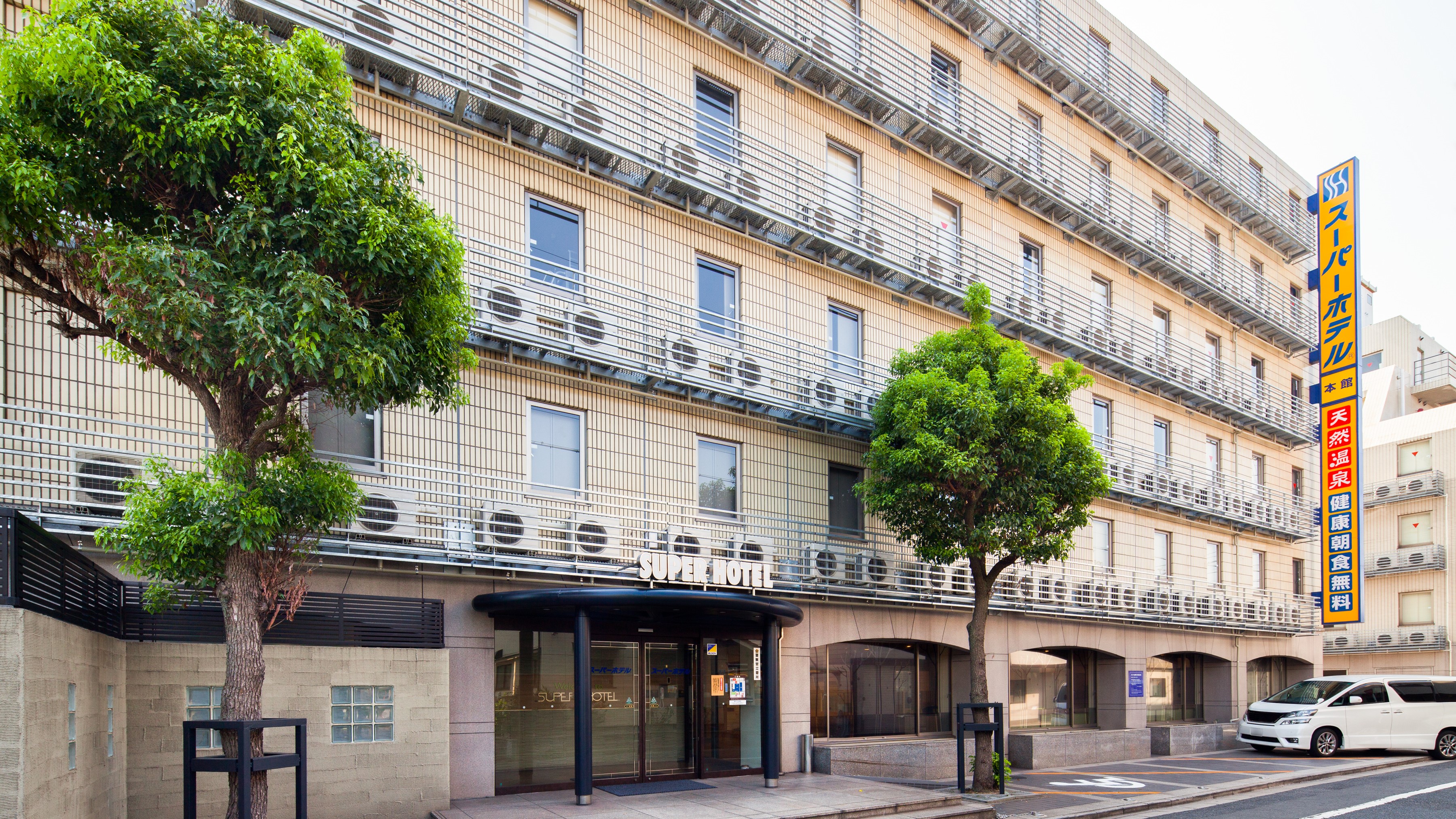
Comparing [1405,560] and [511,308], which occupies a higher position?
[511,308]

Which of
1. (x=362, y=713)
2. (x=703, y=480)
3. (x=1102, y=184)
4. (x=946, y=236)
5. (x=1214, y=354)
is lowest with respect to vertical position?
(x=362, y=713)

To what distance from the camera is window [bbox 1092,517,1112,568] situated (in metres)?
26.5

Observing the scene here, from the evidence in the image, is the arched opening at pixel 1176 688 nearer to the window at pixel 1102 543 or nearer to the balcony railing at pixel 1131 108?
the window at pixel 1102 543

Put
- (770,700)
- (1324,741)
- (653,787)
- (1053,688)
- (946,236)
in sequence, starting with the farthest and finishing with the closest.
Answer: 1. (1053,688)
2. (1324,741)
3. (946,236)
4. (770,700)
5. (653,787)

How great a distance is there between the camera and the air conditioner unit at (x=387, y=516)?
13.0 m

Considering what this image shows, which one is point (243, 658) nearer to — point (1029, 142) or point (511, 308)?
point (511, 308)

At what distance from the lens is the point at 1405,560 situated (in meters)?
42.8

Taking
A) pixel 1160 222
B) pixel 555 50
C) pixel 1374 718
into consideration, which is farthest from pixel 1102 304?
pixel 555 50

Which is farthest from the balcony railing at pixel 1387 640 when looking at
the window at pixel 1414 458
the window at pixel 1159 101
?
the window at pixel 1159 101

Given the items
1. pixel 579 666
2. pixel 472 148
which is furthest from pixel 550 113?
pixel 579 666

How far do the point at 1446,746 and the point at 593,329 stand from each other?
22.6 metres

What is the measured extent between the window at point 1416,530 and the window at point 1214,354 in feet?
55.6

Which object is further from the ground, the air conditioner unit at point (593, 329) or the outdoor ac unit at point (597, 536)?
the air conditioner unit at point (593, 329)

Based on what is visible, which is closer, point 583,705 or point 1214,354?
point 583,705
